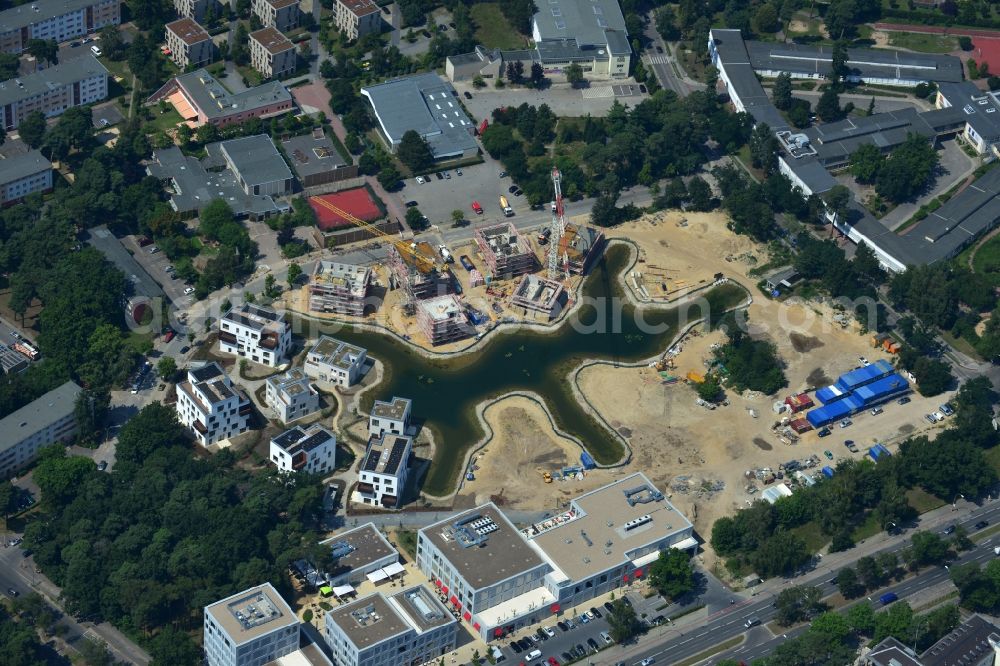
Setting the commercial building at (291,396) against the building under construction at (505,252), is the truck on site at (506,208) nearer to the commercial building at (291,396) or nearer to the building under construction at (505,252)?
the building under construction at (505,252)

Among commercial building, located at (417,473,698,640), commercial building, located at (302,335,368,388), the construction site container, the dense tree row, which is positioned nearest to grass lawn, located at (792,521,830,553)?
commercial building, located at (417,473,698,640)

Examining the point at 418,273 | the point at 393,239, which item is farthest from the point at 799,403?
the point at 393,239

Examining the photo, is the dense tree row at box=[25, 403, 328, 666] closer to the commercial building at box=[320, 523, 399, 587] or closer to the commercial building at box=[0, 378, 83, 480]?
the commercial building at box=[0, 378, 83, 480]

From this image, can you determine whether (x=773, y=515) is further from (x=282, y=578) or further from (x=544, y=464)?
(x=282, y=578)

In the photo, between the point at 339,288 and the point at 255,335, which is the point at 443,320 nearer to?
the point at 339,288

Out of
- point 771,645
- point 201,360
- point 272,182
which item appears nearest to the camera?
point 771,645

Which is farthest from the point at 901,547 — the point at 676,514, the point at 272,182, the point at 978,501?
the point at 272,182
